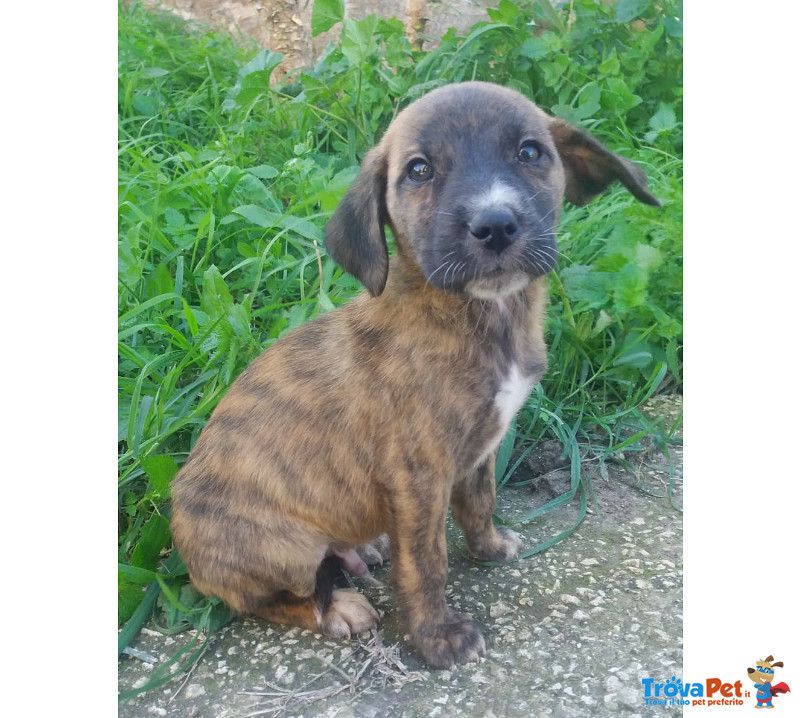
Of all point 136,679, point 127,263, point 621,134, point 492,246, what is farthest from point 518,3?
point 136,679

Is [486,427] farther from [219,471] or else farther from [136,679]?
[136,679]

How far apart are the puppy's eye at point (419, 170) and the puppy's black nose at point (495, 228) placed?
31 centimetres

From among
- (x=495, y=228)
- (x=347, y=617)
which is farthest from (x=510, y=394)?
(x=347, y=617)

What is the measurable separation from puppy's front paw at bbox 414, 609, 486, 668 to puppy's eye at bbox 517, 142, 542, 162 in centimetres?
141

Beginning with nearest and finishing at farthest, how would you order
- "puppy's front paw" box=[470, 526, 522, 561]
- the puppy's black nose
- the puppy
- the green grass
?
the puppy's black nose
the puppy
"puppy's front paw" box=[470, 526, 522, 561]
the green grass

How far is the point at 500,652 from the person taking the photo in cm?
234

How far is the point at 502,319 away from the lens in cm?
229

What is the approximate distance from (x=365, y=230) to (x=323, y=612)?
1.25 meters

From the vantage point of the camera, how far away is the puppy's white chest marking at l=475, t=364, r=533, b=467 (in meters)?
2.25

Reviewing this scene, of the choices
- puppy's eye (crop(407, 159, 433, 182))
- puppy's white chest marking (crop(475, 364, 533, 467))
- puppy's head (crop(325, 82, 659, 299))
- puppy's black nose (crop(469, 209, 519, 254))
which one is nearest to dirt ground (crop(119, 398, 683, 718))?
puppy's white chest marking (crop(475, 364, 533, 467))

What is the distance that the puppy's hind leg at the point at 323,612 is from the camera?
246 cm

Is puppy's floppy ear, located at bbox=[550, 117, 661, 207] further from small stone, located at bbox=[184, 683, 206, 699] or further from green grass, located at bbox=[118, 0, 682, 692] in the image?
small stone, located at bbox=[184, 683, 206, 699]
